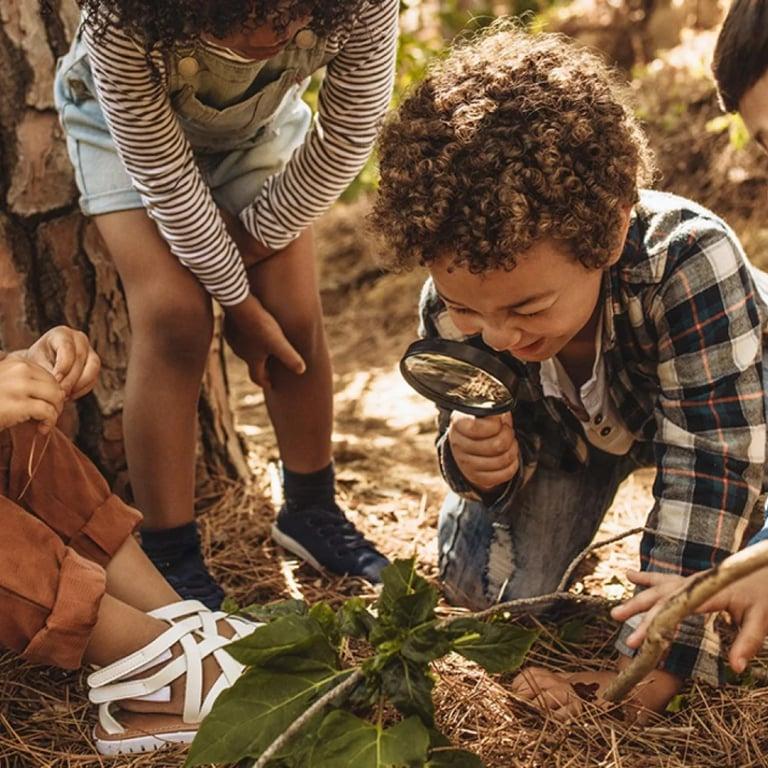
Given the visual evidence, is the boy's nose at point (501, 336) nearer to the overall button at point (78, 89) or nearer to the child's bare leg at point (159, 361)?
the child's bare leg at point (159, 361)

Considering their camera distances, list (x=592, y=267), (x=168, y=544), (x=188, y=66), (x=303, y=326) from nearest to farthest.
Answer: (x=592, y=267) < (x=188, y=66) < (x=168, y=544) < (x=303, y=326)

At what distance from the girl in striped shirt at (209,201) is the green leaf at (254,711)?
72cm

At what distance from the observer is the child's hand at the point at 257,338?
2.28m

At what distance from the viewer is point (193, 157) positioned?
2.18 m

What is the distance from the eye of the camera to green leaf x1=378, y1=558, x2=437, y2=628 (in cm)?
157

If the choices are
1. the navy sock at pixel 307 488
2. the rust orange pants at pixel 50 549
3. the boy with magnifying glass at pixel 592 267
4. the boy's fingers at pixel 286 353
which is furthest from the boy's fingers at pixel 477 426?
the rust orange pants at pixel 50 549

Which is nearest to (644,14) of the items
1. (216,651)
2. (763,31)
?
(763,31)

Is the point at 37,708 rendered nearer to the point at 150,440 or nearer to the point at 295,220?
the point at 150,440

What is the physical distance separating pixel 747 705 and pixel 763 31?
1299mm

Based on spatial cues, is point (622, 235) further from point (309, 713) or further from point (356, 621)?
point (309, 713)

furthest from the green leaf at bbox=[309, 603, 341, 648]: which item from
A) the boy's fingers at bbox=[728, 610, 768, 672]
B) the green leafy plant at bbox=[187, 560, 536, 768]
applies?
the boy's fingers at bbox=[728, 610, 768, 672]

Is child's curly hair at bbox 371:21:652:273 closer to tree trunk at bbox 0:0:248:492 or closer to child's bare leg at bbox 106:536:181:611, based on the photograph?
child's bare leg at bbox 106:536:181:611

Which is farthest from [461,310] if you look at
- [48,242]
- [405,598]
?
[48,242]

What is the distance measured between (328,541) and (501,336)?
90 centimetres
